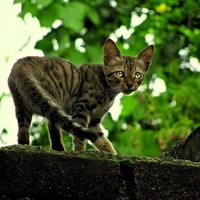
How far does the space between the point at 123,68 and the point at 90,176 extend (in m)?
3.20

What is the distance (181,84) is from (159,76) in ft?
1.79

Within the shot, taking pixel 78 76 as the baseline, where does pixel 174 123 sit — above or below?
below

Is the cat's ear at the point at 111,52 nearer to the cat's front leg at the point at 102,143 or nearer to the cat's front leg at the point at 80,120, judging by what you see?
the cat's front leg at the point at 102,143

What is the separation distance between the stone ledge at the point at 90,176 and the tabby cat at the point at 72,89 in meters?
0.69

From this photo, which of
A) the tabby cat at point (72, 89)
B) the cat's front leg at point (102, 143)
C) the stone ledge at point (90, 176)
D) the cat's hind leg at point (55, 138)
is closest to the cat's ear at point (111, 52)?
the tabby cat at point (72, 89)

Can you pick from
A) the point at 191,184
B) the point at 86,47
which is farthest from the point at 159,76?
the point at 191,184

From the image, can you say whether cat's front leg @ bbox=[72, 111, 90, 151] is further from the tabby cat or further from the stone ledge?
the stone ledge

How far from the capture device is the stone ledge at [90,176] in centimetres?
331

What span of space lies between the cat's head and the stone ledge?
2.88 metres

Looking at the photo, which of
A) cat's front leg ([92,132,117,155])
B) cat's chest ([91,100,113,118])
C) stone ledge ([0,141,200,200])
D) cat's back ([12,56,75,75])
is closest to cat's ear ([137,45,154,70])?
cat's chest ([91,100,113,118])

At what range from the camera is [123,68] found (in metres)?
6.55

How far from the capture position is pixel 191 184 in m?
3.50

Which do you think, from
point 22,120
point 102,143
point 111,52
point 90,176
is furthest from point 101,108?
point 90,176

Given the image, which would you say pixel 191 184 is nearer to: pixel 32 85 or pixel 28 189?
pixel 28 189
